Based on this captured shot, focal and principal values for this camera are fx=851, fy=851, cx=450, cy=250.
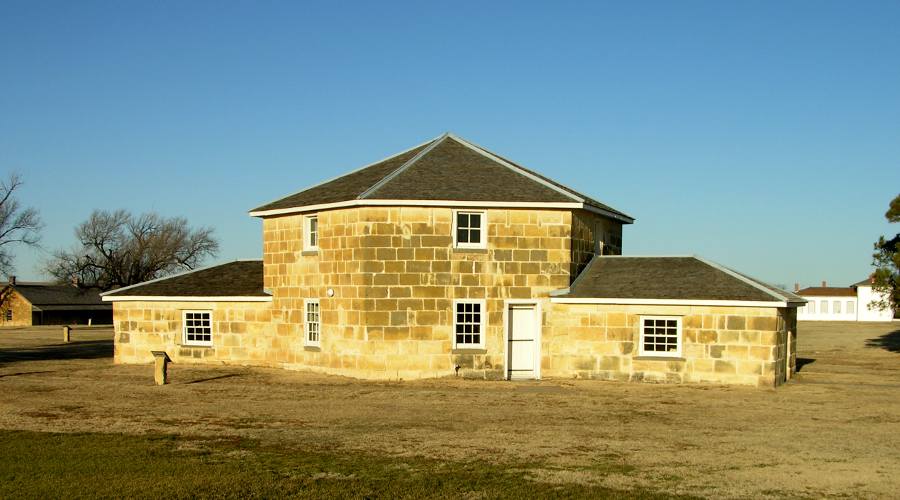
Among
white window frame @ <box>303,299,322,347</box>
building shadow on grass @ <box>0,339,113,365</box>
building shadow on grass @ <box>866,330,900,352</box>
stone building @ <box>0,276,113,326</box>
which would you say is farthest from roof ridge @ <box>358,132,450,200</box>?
stone building @ <box>0,276,113,326</box>

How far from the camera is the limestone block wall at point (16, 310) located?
7375cm

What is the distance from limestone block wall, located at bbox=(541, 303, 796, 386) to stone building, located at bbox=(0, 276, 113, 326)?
58.8 m

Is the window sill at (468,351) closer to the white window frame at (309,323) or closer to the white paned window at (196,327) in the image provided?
the white window frame at (309,323)

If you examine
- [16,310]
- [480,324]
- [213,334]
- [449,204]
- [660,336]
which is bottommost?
[16,310]

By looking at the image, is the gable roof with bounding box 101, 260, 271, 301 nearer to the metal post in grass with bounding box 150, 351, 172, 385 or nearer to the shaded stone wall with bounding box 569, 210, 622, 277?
the metal post in grass with bounding box 150, 351, 172, 385

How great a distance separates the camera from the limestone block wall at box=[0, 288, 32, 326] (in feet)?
242

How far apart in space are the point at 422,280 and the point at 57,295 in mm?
63095

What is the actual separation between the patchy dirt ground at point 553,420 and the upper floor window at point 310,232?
389cm

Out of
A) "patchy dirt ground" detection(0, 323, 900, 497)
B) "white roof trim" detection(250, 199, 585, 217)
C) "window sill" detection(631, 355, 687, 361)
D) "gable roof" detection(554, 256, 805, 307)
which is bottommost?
"patchy dirt ground" detection(0, 323, 900, 497)

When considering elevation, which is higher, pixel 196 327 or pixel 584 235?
pixel 584 235

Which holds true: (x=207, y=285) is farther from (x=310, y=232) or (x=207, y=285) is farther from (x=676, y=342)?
(x=676, y=342)

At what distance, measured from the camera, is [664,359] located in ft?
76.2

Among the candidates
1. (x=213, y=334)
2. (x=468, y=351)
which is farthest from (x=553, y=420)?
(x=213, y=334)

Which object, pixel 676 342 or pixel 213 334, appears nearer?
pixel 676 342
